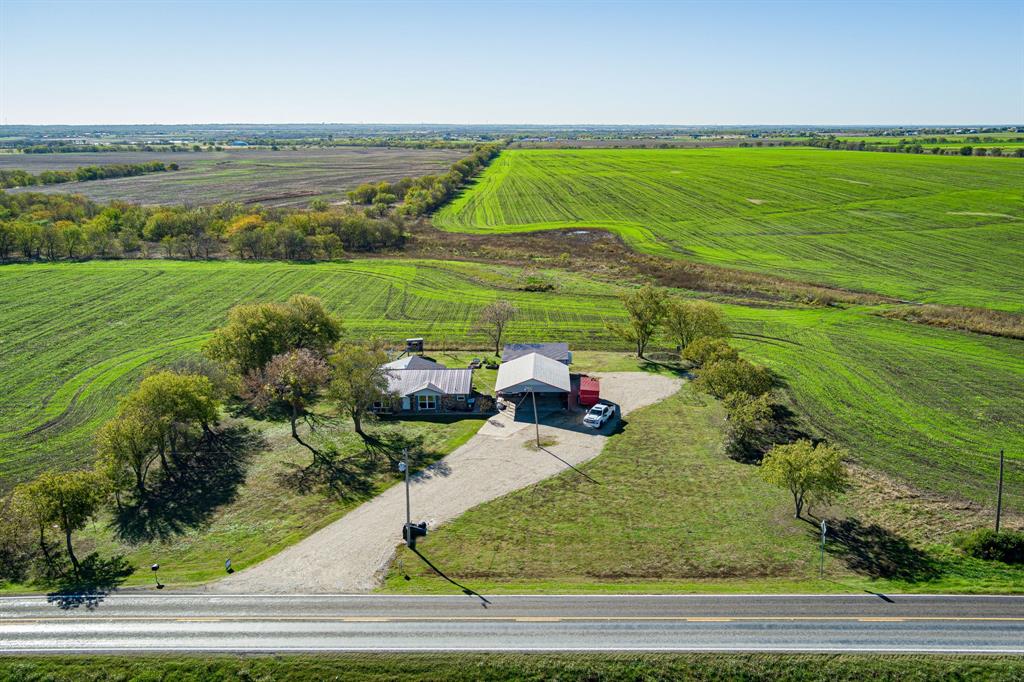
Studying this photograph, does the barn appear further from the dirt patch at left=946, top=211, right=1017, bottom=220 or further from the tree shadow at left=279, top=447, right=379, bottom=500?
the dirt patch at left=946, top=211, right=1017, bottom=220

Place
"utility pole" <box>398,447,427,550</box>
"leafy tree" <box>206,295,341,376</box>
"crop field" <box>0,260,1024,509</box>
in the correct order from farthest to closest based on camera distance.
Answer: "leafy tree" <box>206,295,341,376</box>
"crop field" <box>0,260,1024,509</box>
"utility pole" <box>398,447,427,550</box>

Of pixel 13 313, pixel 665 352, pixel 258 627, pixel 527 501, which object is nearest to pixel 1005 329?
pixel 665 352

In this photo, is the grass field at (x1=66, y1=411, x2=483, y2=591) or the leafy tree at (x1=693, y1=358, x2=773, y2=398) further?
the leafy tree at (x1=693, y1=358, x2=773, y2=398)

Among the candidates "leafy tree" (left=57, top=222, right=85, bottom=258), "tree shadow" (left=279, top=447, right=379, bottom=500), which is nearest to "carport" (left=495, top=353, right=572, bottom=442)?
"tree shadow" (left=279, top=447, right=379, bottom=500)

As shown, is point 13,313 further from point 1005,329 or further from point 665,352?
point 1005,329

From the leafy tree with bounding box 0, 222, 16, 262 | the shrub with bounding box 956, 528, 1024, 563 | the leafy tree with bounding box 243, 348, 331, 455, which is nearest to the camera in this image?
the shrub with bounding box 956, 528, 1024, 563

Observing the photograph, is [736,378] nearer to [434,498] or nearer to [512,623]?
[434,498]

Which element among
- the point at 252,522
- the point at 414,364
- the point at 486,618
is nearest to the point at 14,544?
the point at 252,522
